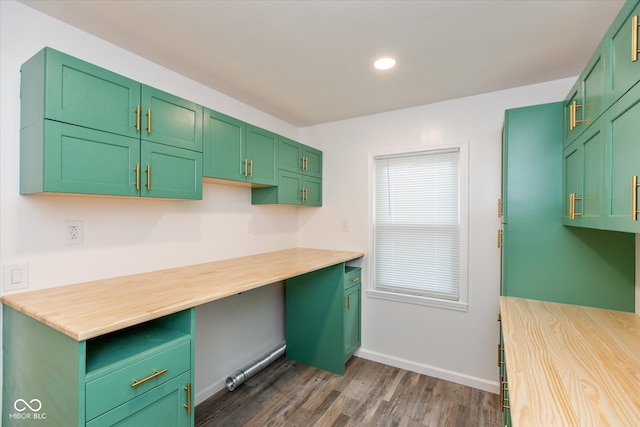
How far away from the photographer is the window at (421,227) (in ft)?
8.43

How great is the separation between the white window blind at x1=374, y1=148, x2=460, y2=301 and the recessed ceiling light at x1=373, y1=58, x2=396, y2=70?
0.98 m

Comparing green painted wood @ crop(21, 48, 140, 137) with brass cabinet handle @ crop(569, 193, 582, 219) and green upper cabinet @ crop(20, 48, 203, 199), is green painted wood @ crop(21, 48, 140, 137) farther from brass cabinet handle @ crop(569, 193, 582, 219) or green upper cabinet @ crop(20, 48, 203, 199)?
brass cabinet handle @ crop(569, 193, 582, 219)

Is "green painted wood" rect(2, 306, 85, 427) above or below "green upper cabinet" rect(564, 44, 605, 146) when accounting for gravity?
below

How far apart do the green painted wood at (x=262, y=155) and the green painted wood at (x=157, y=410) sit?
1.44 meters

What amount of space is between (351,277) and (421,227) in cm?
80

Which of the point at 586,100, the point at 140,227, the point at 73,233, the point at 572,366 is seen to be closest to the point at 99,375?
the point at 73,233

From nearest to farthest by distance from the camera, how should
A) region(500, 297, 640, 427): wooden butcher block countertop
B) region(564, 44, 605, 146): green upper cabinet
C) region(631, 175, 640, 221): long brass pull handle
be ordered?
region(500, 297, 640, 427): wooden butcher block countertop, region(631, 175, 640, 221): long brass pull handle, region(564, 44, 605, 146): green upper cabinet

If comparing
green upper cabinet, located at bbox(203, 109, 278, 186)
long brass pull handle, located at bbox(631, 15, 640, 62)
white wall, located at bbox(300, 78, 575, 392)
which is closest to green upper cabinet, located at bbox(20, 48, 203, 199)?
green upper cabinet, located at bbox(203, 109, 278, 186)

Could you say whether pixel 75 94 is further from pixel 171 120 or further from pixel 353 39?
pixel 353 39

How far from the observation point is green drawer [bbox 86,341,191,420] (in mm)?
1007

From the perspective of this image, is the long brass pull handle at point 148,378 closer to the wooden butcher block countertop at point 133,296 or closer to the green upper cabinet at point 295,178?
the wooden butcher block countertop at point 133,296

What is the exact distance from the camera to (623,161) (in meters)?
1.03

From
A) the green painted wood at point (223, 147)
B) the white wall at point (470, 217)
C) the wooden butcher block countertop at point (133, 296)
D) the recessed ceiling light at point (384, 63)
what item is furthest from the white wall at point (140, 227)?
the recessed ceiling light at point (384, 63)

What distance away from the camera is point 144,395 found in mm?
1142
